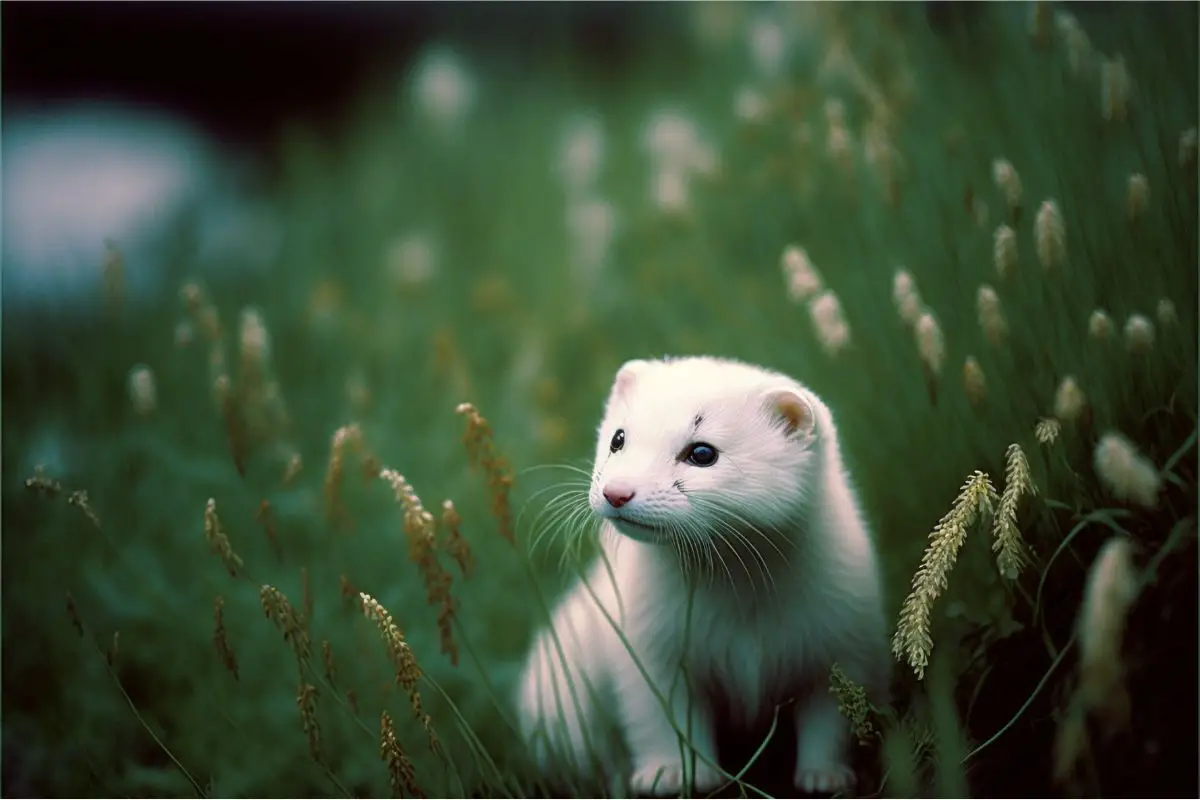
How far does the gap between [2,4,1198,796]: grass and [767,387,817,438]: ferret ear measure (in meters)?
0.46

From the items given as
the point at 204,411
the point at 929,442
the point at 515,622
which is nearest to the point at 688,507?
the point at 929,442

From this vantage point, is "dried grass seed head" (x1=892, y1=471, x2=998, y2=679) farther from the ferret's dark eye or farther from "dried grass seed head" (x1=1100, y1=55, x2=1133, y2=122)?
"dried grass seed head" (x1=1100, y1=55, x2=1133, y2=122)

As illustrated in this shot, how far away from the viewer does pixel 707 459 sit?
2.27m

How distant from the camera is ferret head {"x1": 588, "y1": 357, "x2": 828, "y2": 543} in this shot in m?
2.17

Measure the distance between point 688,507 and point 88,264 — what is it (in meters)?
2.32

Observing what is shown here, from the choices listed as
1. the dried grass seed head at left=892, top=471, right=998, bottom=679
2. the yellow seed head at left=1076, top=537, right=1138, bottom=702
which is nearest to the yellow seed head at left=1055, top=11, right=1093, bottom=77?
the dried grass seed head at left=892, top=471, right=998, bottom=679

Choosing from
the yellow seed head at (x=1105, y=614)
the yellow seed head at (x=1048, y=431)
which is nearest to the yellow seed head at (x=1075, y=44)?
the yellow seed head at (x=1048, y=431)

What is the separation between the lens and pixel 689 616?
2.28 metres

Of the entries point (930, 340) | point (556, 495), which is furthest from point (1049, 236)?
point (556, 495)

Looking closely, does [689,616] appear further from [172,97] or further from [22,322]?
[172,97]

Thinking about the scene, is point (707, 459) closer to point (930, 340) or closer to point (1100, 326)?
point (930, 340)

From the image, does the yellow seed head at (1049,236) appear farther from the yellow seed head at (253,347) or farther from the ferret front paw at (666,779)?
the yellow seed head at (253,347)

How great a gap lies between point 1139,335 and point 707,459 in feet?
2.98

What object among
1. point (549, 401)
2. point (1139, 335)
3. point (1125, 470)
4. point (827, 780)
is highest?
point (1139, 335)
